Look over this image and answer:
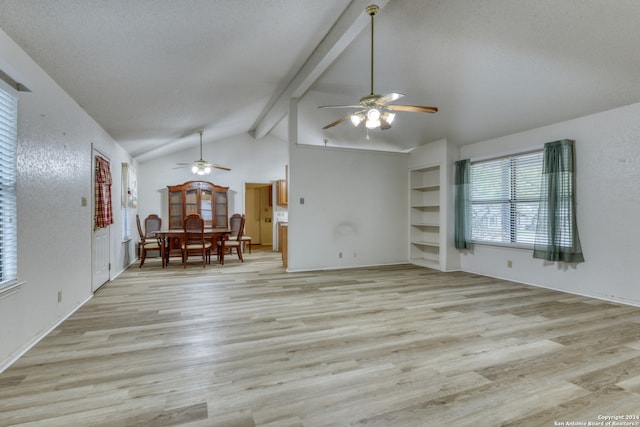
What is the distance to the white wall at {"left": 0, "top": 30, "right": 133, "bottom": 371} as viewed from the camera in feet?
7.62

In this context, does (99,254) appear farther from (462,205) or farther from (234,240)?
(462,205)

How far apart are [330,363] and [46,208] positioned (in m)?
2.83

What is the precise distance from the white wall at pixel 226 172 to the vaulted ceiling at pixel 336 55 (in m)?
2.54

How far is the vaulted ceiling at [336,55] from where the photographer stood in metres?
2.46

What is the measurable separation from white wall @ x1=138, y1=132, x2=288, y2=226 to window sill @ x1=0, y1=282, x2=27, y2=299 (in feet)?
17.5

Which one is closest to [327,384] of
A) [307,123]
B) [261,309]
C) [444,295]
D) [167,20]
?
[261,309]

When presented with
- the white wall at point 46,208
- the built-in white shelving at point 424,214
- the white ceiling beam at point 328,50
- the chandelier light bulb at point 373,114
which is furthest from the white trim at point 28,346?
the built-in white shelving at point 424,214

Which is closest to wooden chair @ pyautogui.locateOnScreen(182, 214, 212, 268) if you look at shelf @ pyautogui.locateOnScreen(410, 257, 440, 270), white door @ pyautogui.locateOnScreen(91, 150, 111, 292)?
white door @ pyautogui.locateOnScreen(91, 150, 111, 292)

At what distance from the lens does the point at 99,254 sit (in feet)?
14.3

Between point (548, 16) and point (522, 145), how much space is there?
8.04 feet

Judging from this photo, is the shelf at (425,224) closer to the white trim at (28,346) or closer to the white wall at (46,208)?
the white wall at (46,208)

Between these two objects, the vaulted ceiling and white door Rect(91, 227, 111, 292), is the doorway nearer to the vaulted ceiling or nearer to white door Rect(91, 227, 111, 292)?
the vaulted ceiling

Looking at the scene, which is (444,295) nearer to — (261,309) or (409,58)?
(261,309)

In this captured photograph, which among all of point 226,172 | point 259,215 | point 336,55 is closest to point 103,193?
point 336,55
